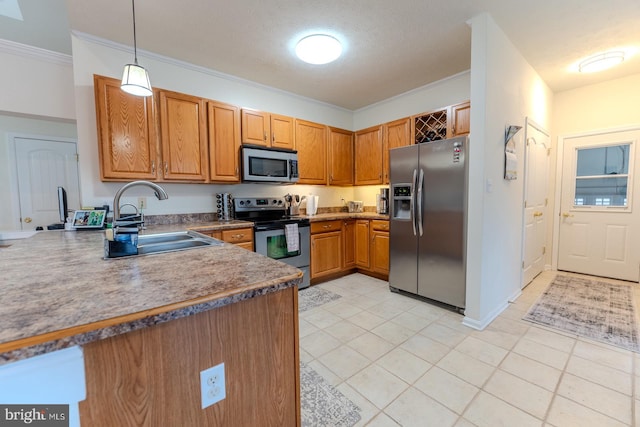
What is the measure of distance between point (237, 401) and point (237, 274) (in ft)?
1.31

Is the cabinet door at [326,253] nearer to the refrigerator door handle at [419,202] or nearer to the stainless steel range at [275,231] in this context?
the stainless steel range at [275,231]

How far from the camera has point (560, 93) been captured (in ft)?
12.4

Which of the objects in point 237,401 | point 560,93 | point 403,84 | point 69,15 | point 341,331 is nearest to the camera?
point 237,401

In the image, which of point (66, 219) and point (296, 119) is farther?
point (296, 119)

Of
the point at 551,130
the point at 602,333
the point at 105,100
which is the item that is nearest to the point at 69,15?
the point at 105,100

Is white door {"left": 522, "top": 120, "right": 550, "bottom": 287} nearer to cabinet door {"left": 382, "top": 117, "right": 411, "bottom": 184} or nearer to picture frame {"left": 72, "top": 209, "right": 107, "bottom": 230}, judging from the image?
cabinet door {"left": 382, "top": 117, "right": 411, "bottom": 184}

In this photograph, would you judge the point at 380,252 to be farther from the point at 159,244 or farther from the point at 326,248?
the point at 159,244

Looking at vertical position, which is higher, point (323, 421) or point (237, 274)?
point (237, 274)

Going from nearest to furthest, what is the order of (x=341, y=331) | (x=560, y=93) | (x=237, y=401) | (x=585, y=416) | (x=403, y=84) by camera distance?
Answer: 1. (x=237, y=401)
2. (x=585, y=416)
3. (x=341, y=331)
4. (x=403, y=84)
5. (x=560, y=93)

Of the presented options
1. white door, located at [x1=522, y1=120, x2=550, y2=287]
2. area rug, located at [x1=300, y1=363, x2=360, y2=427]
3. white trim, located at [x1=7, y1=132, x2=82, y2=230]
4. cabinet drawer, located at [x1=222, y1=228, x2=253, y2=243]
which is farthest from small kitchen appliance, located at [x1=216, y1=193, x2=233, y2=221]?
white door, located at [x1=522, y1=120, x2=550, y2=287]

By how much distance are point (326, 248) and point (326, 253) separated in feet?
0.22

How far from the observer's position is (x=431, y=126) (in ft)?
10.9

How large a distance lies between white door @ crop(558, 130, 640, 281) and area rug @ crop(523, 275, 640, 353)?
38 cm

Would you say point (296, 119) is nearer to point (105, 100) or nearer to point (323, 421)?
point (105, 100)
